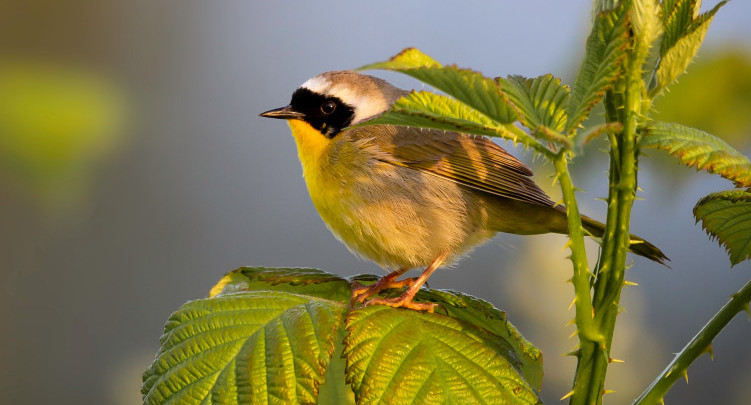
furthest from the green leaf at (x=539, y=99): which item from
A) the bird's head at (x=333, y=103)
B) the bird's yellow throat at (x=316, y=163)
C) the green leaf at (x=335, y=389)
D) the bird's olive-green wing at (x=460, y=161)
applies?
the bird's head at (x=333, y=103)

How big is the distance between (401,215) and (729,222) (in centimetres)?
77

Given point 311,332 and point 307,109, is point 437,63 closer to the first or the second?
point 311,332

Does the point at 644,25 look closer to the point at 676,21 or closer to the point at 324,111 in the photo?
the point at 676,21

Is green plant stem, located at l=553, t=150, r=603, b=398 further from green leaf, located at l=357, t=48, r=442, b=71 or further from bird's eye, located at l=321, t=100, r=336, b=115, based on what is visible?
bird's eye, located at l=321, t=100, r=336, b=115

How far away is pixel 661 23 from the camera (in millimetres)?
698

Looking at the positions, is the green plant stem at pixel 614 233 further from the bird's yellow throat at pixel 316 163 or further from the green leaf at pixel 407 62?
the bird's yellow throat at pixel 316 163

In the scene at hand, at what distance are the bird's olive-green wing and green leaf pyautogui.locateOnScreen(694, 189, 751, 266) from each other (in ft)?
2.05

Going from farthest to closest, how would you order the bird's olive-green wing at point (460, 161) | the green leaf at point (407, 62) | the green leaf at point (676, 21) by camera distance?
the bird's olive-green wing at point (460, 161) < the green leaf at point (676, 21) < the green leaf at point (407, 62)

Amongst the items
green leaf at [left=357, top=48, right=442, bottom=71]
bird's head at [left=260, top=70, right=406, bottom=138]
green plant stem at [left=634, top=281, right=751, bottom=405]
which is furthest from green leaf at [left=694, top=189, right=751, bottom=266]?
bird's head at [left=260, top=70, right=406, bottom=138]

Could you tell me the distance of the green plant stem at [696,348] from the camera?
2.44 feet

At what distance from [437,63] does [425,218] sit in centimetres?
96

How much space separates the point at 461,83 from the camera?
641 mm

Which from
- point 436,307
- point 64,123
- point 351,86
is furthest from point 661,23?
point 64,123

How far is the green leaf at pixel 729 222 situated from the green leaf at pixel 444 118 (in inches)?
13.6
